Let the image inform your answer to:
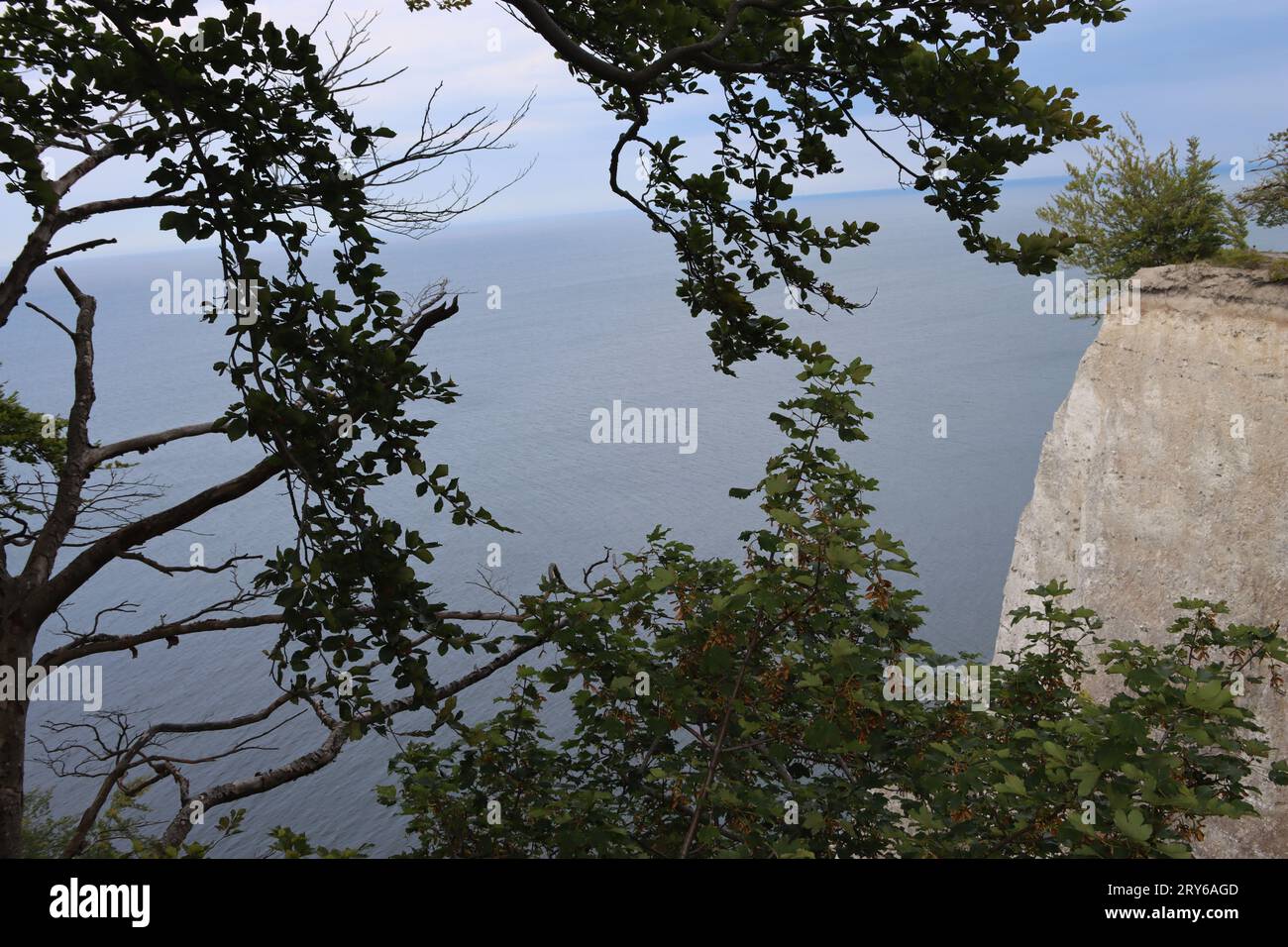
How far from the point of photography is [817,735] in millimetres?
3605

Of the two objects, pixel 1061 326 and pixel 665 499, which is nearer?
pixel 665 499

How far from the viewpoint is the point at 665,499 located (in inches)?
1096

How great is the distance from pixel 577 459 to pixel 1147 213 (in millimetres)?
20006

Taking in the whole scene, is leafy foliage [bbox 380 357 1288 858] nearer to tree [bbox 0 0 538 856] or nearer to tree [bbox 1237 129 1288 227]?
tree [bbox 0 0 538 856]

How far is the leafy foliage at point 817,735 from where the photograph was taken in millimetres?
3473

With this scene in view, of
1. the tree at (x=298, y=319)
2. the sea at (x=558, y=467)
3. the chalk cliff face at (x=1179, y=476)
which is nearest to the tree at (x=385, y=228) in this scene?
the tree at (x=298, y=319)

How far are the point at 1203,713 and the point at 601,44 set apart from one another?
4.13 meters

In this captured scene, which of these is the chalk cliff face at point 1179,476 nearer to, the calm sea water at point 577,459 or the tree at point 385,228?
the calm sea water at point 577,459

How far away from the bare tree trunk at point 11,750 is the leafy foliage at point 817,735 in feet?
7.45

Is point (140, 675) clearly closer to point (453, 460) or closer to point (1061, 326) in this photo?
point (453, 460)

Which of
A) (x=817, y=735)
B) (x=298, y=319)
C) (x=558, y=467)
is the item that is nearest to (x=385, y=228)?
(x=298, y=319)

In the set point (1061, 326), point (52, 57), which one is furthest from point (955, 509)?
point (1061, 326)

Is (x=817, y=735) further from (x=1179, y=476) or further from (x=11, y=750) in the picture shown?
(x=1179, y=476)
